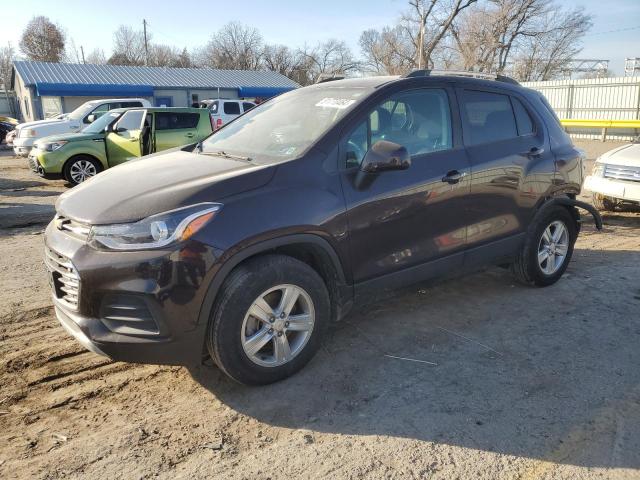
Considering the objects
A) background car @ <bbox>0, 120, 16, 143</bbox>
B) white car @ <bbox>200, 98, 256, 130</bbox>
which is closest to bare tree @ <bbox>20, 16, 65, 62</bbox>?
background car @ <bbox>0, 120, 16, 143</bbox>

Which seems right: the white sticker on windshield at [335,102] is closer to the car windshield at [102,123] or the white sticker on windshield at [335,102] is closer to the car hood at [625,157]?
the car hood at [625,157]

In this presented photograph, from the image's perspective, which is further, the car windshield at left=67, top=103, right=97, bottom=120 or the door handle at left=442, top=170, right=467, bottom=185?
the car windshield at left=67, top=103, right=97, bottom=120

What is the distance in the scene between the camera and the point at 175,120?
37.5ft

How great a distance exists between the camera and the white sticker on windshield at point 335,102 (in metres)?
3.75

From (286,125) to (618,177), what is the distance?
597 centimetres

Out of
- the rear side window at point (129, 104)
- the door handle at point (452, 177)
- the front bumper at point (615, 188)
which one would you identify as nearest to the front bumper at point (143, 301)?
the door handle at point (452, 177)

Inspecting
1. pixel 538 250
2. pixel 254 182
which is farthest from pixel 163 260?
pixel 538 250

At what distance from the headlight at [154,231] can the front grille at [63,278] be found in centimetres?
23

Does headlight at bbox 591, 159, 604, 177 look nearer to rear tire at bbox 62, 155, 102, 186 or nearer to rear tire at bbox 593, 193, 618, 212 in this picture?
rear tire at bbox 593, 193, 618, 212

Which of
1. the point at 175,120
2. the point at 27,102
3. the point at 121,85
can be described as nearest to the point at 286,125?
the point at 175,120

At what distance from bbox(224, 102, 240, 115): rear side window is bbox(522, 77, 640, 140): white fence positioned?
569 inches

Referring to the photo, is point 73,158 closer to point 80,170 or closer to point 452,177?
point 80,170

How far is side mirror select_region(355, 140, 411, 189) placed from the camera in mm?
3416

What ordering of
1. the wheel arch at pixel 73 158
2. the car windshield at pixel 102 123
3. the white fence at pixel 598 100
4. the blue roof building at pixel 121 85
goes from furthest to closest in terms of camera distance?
1. the blue roof building at pixel 121 85
2. the white fence at pixel 598 100
3. the car windshield at pixel 102 123
4. the wheel arch at pixel 73 158
